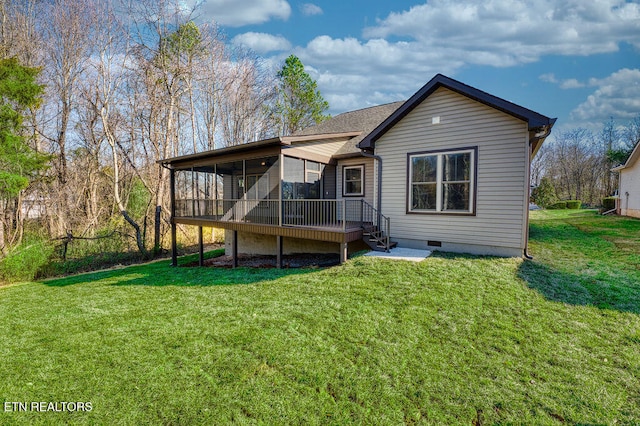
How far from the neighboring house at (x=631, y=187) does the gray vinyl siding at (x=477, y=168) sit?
13.6 meters

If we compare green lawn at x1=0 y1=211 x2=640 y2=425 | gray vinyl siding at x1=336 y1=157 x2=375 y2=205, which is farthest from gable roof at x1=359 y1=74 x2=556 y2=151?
green lawn at x1=0 y1=211 x2=640 y2=425

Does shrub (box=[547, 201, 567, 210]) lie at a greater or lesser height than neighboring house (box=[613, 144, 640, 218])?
lesser

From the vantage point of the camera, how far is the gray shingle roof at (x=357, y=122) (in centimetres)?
1098

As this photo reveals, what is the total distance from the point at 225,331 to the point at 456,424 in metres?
3.32

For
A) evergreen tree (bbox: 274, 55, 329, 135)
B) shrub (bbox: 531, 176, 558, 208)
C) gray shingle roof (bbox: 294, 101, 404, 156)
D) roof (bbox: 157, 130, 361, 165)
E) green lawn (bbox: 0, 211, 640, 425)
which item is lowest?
green lawn (bbox: 0, 211, 640, 425)

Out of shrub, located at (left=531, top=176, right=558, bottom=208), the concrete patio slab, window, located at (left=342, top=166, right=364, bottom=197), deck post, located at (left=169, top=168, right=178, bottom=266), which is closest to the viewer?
the concrete patio slab

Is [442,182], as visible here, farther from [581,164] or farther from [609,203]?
[581,164]

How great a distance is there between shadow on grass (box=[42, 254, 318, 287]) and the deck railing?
1617 mm

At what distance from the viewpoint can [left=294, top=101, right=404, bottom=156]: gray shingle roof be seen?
11.0 metres

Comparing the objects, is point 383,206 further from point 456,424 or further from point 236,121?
point 236,121

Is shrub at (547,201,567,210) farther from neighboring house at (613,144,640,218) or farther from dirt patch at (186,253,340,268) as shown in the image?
dirt patch at (186,253,340,268)

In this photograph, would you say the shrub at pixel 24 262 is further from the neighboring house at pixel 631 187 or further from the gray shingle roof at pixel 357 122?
the neighboring house at pixel 631 187

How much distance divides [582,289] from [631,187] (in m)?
16.5

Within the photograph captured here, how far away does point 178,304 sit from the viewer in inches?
238
